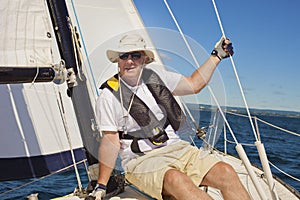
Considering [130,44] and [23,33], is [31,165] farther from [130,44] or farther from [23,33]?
[130,44]

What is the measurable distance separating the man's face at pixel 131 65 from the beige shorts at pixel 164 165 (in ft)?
1.12

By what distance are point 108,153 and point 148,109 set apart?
258 mm

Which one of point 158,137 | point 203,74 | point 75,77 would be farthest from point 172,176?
point 75,77

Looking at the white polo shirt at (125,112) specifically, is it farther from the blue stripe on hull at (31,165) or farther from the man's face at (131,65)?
the blue stripe on hull at (31,165)

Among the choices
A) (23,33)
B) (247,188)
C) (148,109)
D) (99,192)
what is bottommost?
(247,188)

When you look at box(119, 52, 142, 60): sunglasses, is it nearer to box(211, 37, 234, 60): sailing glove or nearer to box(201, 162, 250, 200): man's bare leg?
box(211, 37, 234, 60): sailing glove

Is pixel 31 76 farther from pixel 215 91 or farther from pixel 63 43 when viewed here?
pixel 215 91

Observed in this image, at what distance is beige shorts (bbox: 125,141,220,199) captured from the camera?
159cm

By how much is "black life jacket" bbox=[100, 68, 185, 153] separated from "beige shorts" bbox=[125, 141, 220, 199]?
0.09 meters

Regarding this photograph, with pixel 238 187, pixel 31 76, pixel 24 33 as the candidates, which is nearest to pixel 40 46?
pixel 24 33

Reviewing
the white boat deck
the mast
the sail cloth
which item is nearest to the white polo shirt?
the mast

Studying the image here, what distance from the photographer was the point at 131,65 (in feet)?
5.42

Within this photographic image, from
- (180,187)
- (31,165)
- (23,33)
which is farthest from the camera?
(31,165)

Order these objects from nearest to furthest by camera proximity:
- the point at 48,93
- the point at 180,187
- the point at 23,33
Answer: the point at 180,187, the point at 23,33, the point at 48,93
